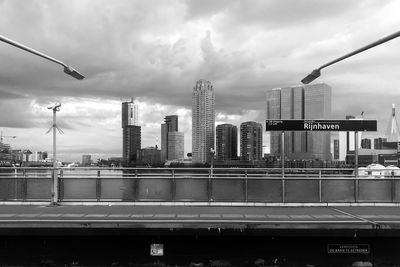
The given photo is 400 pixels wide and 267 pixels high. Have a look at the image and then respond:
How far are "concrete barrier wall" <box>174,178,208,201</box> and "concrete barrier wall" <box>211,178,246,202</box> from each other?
0.97ft

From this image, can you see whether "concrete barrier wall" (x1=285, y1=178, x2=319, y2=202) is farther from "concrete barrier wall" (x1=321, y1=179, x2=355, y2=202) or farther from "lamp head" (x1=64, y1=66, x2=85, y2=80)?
"lamp head" (x1=64, y1=66, x2=85, y2=80)

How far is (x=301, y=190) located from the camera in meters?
18.5

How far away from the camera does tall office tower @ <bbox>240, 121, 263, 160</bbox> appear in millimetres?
33750

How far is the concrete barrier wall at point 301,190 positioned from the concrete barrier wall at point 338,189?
0.31 meters

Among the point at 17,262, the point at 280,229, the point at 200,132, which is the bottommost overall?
the point at 17,262

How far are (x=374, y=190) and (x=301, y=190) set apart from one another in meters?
2.63

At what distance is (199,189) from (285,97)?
11.5 meters

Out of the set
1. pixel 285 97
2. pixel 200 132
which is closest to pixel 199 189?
pixel 285 97

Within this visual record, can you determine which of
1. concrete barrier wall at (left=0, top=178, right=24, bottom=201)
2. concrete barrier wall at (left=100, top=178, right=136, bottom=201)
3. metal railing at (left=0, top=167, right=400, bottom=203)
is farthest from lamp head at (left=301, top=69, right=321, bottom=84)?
concrete barrier wall at (left=0, top=178, right=24, bottom=201)

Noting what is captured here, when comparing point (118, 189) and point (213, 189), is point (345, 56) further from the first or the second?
point (118, 189)

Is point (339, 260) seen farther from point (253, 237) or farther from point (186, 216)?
point (186, 216)

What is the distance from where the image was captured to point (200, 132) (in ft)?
131

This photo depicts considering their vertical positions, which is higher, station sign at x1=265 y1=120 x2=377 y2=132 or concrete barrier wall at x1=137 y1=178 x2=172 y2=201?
station sign at x1=265 y1=120 x2=377 y2=132

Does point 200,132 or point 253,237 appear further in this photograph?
point 200,132
